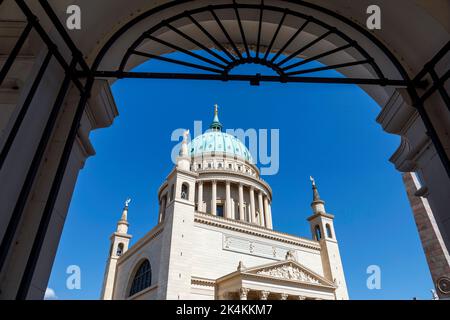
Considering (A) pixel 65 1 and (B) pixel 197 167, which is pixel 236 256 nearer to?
(B) pixel 197 167

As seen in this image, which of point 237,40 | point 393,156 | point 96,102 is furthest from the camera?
point 237,40

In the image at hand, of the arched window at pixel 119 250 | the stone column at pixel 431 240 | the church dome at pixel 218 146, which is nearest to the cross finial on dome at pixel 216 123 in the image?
the church dome at pixel 218 146

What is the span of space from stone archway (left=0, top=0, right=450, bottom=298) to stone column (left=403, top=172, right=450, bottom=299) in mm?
5733

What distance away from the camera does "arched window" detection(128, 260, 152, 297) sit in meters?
23.6

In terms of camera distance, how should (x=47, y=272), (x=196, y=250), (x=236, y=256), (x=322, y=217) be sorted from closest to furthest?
(x=47, y=272) → (x=196, y=250) → (x=236, y=256) → (x=322, y=217)

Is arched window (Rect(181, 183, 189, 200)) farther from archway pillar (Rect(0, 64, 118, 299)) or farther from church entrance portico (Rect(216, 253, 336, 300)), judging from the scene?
archway pillar (Rect(0, 64, 118, 299))

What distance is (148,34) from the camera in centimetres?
352

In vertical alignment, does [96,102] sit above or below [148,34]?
below

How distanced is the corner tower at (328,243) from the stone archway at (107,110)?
2579 cm

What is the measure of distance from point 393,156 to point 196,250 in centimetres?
2001

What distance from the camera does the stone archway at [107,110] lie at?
7.50ft

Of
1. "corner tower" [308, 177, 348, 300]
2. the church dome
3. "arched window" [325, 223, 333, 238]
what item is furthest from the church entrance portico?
the church dome

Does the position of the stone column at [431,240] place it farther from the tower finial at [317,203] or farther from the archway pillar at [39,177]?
the tower finial at [317,203]

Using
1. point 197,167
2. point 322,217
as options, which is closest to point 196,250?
point 322,217
